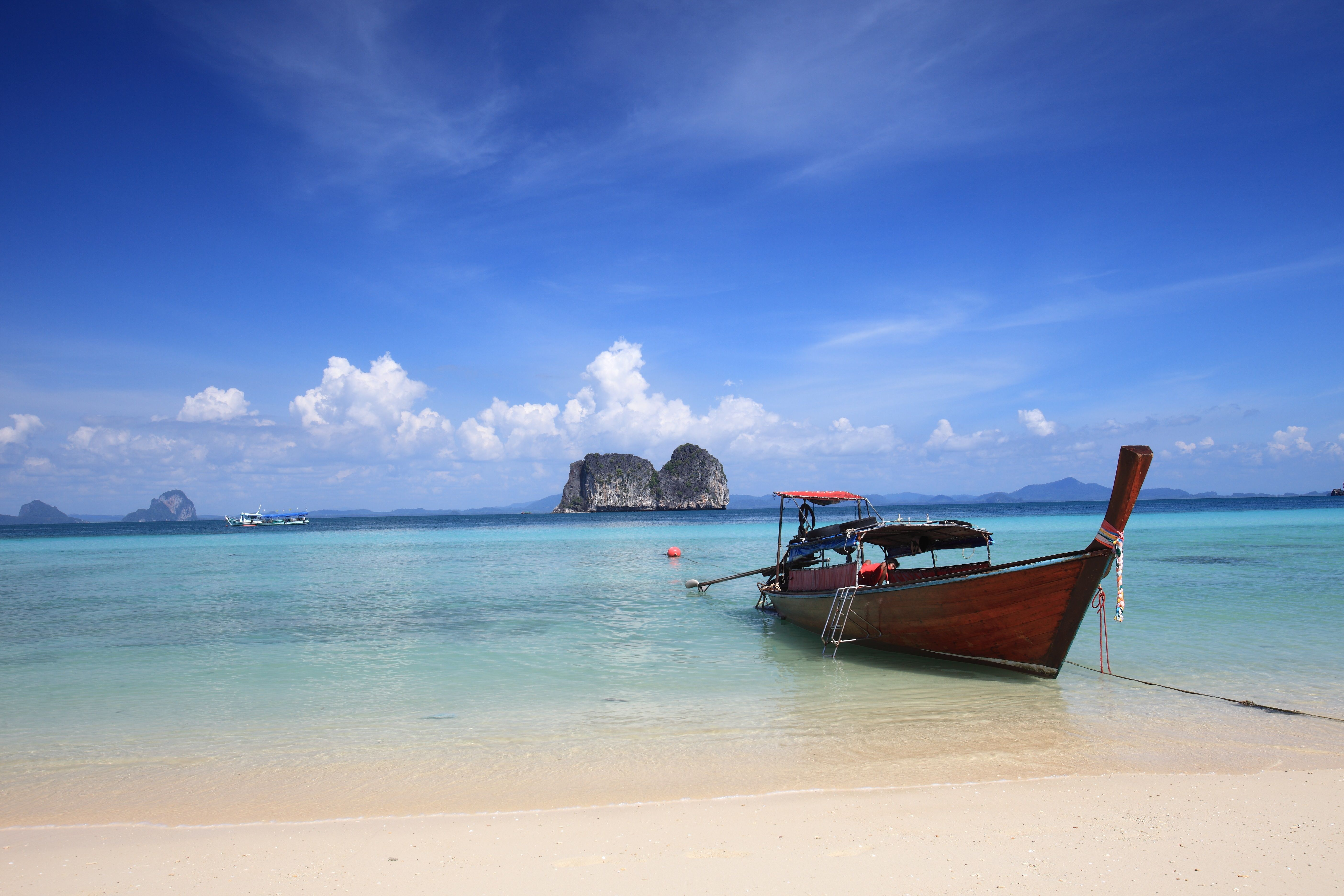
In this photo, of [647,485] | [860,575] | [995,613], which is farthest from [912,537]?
[647,485]

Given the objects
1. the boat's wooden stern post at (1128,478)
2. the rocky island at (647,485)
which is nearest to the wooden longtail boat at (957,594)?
the boat's wooden stern post at (1128,478)

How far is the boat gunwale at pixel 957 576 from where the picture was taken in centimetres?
916

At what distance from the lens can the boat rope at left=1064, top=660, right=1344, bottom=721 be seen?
8.10m

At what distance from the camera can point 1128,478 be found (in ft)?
27.5

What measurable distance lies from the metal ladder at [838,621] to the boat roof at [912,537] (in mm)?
965

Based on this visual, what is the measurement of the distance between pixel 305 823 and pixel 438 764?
5.12ft

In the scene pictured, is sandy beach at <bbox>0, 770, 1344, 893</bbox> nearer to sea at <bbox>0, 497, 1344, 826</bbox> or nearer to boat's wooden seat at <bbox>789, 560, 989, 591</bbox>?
sea at <bbox>0, 497, 1344, 826</bbox>

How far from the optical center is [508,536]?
60656 millimetres

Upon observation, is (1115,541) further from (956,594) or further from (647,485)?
(647,485)

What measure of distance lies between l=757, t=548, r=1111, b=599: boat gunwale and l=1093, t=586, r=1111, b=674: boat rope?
0.53m

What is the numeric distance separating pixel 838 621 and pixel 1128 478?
5625 millimetres

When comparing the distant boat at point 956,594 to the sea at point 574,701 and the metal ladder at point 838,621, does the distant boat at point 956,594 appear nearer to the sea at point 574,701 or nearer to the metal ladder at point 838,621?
the metal ladder at point 838,621

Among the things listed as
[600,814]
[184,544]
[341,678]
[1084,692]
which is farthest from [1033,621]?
[184,544]

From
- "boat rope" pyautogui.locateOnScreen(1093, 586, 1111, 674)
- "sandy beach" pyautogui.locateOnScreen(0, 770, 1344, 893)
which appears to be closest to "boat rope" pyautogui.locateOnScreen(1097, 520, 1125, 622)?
"boat rope" pyautogui.locateOnScreen(1093, 586, 1111, 674)
